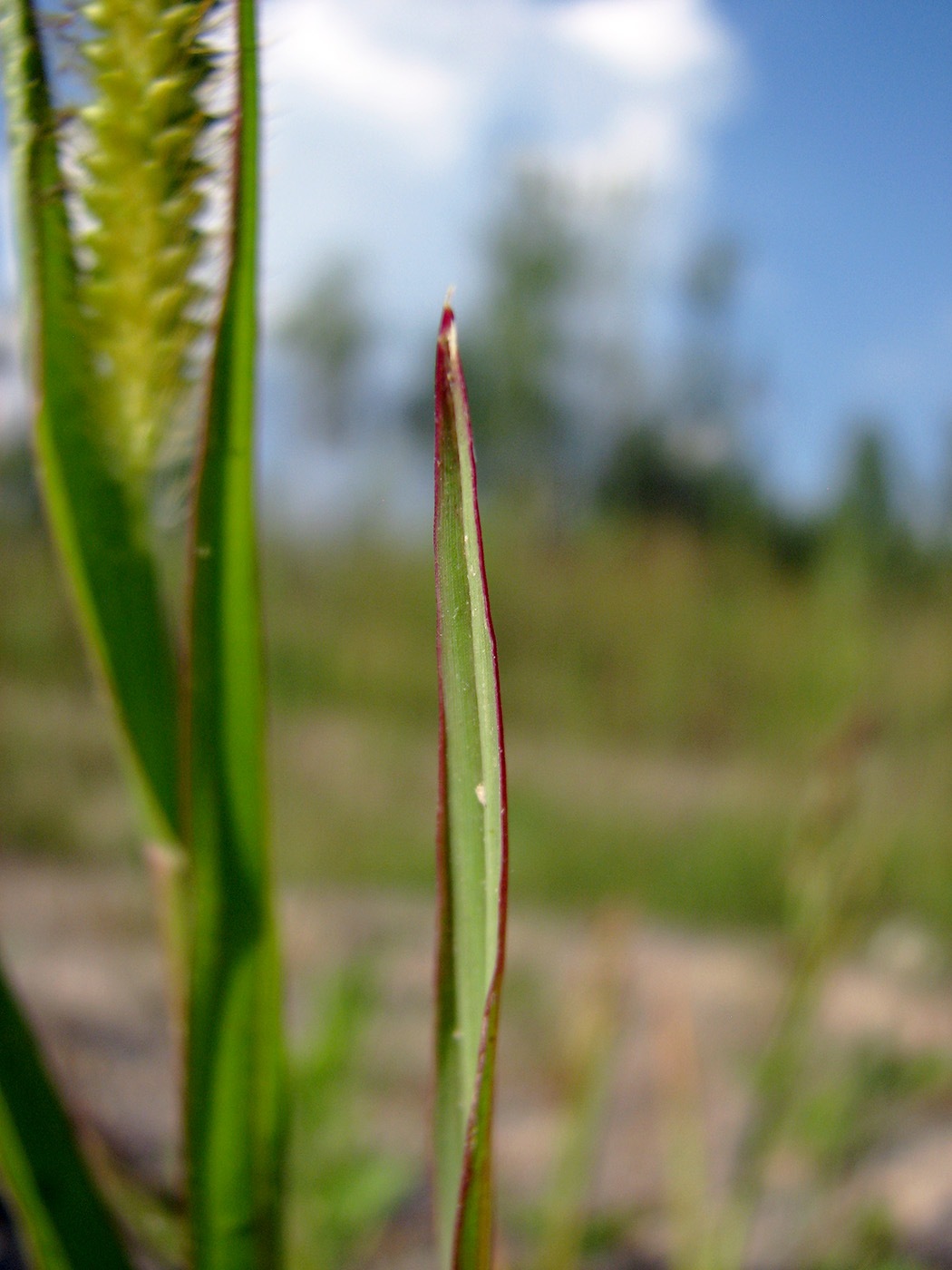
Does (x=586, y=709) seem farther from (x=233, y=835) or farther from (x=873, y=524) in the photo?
(x=233, y=835)

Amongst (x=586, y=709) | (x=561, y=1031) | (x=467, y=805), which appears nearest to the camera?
(x=467, y=805)

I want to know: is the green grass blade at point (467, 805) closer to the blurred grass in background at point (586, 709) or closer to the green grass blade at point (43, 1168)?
the green grass blade at point (43, 1168)

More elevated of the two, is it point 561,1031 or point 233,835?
point 233,835

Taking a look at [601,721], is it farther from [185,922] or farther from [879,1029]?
[185,922]

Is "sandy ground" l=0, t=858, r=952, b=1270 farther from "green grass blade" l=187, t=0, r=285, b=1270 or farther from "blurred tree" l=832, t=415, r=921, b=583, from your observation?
"blurred tree" l=832, t=415, r=921, b=583

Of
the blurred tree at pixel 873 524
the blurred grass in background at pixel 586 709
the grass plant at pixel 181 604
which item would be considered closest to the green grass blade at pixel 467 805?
the grass plant at pixel 181 604

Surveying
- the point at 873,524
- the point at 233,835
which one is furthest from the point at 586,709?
the point at 233,835

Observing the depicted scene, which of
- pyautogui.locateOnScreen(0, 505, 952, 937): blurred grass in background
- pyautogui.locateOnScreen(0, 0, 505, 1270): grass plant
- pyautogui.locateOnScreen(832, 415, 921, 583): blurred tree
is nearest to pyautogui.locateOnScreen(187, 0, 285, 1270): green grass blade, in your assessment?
pyautogui.locateOnScreen(0, 0, 505, 1270): grass plant
